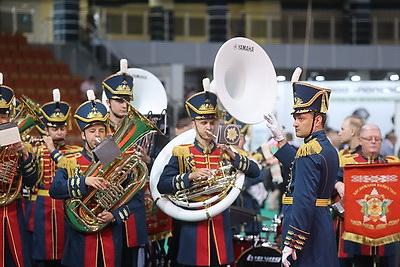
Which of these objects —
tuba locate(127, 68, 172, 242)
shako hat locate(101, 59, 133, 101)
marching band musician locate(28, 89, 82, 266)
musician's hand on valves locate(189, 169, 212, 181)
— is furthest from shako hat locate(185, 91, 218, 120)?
marching band musician locate(28, 89, 82, 266)

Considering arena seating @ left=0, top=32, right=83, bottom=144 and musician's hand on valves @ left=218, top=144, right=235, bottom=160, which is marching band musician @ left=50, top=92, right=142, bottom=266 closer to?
musician's hand on valves @ left=218, top=144, right=235, bottom=160

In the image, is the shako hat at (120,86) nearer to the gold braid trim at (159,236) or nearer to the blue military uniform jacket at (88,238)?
the blue military uniform jacket at (88,238)

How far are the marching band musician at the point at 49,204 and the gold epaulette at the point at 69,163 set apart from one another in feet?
1.39

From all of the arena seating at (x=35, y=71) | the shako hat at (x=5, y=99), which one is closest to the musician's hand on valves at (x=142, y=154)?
the shako hat at (x=5, y=99)

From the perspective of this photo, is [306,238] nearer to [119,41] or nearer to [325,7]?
[119,41]

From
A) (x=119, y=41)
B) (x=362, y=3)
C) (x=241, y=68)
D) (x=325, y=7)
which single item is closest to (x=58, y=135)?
(x=241, y=68)

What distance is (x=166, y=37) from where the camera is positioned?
19750mm

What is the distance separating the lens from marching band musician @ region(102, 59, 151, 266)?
22.2 feet

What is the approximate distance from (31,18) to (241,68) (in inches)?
516

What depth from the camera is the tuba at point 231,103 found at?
6320mm

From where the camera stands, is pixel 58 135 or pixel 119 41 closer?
pixel 58 135

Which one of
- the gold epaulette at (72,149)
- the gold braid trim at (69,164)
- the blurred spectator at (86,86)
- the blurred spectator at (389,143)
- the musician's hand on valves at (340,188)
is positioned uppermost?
the gold epaulette at (72,149)

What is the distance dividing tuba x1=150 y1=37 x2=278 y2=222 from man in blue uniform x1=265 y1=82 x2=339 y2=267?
0.79 metres

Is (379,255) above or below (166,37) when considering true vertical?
below
